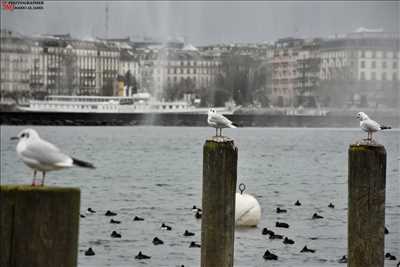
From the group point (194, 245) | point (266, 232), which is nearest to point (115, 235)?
point (194, 245)

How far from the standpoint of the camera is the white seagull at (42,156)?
6227 mm

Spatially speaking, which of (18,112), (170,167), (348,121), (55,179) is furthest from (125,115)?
(55,179)

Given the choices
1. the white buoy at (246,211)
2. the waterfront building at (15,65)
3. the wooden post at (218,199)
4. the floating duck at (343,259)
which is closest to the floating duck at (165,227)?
the white buoy at (246,211)

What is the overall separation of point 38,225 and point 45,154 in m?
0.64

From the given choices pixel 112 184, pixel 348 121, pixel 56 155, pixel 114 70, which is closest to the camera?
pixel 56 155

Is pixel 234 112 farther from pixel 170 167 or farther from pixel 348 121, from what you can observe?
pixel 170 167

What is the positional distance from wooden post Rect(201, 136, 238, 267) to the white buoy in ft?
29.8

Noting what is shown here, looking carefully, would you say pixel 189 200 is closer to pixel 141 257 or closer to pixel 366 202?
pixel 141 257

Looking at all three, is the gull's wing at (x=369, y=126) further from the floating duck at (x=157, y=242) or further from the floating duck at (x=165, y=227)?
the floating duck at (x=165, y=227)

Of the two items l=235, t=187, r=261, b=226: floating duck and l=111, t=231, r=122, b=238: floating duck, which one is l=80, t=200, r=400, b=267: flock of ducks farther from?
l=235, t=187, r=261, b=226: floating duck

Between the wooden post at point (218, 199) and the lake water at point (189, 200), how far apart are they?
19.8 feet

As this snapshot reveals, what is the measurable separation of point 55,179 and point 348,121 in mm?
73702

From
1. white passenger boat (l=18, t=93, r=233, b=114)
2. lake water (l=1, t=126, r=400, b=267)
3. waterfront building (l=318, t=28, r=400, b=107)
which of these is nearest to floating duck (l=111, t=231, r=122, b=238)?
lake water (l=1, t=126, r=400, b=267)

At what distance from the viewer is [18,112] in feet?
408
